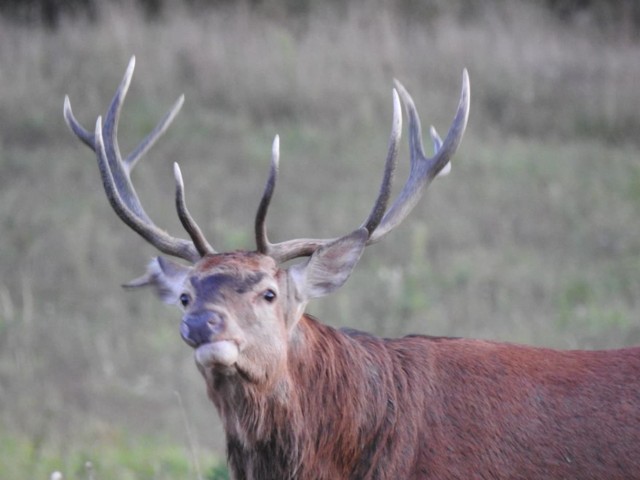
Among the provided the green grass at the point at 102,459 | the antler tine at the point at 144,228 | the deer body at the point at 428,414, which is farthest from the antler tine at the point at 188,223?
the green grass at the point at 102,459

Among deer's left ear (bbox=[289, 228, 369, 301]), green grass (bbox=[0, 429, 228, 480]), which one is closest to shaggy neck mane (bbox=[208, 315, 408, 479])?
deer's left ear (bbox=[289, 228, 369, 301])

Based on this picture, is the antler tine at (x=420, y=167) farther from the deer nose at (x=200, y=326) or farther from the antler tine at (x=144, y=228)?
the deer nose at (x=200, y=326)

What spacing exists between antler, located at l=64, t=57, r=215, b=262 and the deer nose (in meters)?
0.48

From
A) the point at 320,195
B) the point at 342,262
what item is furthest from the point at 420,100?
the point at 342,262

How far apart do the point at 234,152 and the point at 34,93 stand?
244cm

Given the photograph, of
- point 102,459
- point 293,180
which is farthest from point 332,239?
point 293,180

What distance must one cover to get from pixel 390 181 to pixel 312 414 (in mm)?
942

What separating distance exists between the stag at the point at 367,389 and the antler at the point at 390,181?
0.01m

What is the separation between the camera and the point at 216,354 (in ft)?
13.7

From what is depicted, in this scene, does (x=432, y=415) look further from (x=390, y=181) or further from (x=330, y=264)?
(x=390, y=181)

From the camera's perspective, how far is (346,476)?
4.59m

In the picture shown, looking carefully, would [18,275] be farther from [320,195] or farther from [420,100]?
[420,100]

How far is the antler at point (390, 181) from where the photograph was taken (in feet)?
15.3

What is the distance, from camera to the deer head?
429 cm
